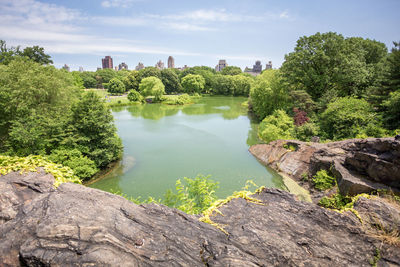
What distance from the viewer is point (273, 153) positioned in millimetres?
14344

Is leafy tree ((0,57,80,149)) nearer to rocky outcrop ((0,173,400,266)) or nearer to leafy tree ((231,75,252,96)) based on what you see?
rocky outcrop ((0,173,400,266))

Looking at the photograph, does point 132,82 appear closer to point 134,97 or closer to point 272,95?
point 134,97

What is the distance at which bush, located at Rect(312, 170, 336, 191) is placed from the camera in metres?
9.40

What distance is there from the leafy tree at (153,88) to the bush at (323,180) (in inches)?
1589

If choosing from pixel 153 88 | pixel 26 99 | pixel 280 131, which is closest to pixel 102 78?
pixel 153 88

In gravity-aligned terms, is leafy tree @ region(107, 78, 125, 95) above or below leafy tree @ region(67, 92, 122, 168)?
above

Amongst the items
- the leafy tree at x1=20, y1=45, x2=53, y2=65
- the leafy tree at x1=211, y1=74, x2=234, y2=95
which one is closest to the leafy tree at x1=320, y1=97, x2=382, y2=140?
the leafy tree at x1=20, y1=45, x2=53, y2=65

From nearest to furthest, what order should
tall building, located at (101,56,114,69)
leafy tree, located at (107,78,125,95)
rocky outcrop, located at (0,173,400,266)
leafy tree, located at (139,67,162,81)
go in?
1. rocky outcrop, located at (0,173,400,266)
2. leafy tree, located at (107,78,125,95)
3. leafy tree, located at (139,67,162,81)
4. tall building, located at (101,56,114,69)

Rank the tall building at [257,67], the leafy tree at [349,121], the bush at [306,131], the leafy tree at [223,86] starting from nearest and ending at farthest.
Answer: the leafy tree at [349,121] → the bush at [306,131] → the leafy tree at [223,86] → the tall building at [257,67]

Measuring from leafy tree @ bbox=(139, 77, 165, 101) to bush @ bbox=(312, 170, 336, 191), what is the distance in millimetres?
40359

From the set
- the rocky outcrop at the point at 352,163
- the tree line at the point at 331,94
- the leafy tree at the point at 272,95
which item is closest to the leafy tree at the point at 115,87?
the tree line at the point at 331,94

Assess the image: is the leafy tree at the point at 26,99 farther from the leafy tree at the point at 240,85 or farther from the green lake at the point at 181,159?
the leafy tree at the point at 240,85

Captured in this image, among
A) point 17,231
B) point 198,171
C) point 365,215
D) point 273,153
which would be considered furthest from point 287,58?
point 17,231

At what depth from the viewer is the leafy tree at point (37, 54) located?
76.9 feet
